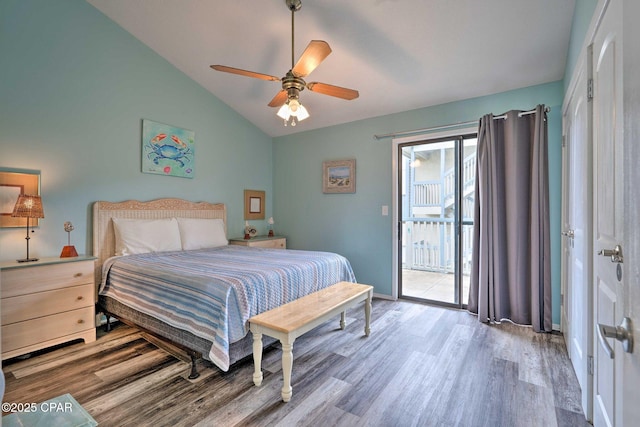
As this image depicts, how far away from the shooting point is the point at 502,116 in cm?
302

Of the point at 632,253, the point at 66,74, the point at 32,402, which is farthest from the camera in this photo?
the point at 66,74

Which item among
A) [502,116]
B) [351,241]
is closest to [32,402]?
[351,241]

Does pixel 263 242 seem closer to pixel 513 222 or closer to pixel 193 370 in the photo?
pixel 193 370

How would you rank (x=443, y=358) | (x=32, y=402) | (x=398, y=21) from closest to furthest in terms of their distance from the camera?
(x=32, y=402) → (x=443, y=358) → (x=398, y=21)

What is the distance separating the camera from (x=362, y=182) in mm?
4156

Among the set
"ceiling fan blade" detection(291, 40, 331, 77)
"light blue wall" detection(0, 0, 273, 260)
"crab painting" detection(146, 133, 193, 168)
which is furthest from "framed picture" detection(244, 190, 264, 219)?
"ceiling fan blade" detection(291, 40, 331, 77)

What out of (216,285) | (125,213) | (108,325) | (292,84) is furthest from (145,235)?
(292,84)

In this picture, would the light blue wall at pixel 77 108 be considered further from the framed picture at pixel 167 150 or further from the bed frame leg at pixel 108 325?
the bed frame leg at pixel 108 325

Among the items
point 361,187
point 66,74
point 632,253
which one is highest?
point 66,74

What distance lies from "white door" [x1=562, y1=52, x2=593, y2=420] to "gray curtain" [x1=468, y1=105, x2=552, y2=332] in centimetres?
20

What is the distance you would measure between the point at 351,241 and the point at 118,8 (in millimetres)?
3678

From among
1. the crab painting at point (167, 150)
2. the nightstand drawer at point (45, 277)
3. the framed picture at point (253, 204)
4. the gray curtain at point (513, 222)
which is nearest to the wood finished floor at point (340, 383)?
the gray curtain at point (513, 222)

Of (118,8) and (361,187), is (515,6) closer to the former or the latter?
(361,187)

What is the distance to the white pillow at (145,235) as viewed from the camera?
3.15 metres
